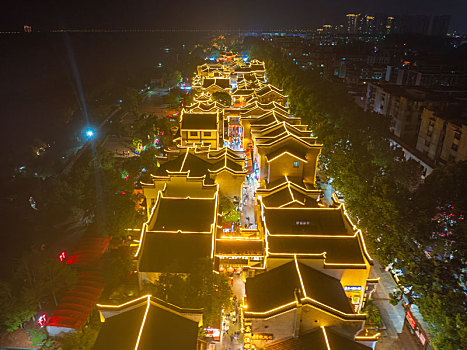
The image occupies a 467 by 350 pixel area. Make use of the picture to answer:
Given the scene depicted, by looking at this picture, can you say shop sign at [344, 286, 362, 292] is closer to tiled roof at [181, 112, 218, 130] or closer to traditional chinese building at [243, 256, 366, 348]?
traditional chinese building at [243, 256, 366, 348]

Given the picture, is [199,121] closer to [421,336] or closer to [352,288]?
[352,288]

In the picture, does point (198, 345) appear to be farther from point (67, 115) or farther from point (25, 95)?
point (25, 95)

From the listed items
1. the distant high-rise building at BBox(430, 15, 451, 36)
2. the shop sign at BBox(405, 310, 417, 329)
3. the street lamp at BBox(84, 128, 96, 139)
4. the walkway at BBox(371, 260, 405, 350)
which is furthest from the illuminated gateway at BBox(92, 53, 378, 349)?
the distant high-rise building at BBox(430, 15, 451, 36)

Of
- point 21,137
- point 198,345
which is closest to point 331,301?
point 198,345

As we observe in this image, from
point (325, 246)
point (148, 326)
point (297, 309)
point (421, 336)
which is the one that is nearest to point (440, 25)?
point (325, 246)

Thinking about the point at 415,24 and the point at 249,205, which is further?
the point at 415,24

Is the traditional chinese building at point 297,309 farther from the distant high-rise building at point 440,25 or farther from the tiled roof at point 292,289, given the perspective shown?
the distant high-rise building at point 440,25
